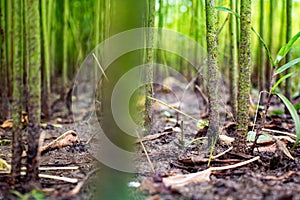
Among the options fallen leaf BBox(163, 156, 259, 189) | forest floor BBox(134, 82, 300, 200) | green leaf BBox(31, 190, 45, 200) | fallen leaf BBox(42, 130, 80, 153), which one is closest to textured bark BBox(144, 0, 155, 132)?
forest floor BBox(134, 82, 300, 200)

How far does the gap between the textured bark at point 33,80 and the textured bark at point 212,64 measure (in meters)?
0.50

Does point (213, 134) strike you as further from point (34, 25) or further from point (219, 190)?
point (34, 25)

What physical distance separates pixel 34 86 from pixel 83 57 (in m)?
2.48

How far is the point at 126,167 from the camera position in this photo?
0.93m

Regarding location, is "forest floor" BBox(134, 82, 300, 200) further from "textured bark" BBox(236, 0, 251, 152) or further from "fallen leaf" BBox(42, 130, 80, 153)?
"fallen leaf" BBox(42, 130, 80, 153)

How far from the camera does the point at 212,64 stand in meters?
1.26

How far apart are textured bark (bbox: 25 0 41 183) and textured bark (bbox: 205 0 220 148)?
0.50m

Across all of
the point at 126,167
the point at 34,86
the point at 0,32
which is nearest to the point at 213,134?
the point at 126,167

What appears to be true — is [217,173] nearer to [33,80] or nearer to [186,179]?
[186,179]

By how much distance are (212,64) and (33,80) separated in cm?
53

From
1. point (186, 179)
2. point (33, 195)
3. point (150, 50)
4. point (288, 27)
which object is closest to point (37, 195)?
point (33, 195)

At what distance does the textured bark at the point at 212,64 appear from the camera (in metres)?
1.24

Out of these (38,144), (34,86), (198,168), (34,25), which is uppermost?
(34,25)

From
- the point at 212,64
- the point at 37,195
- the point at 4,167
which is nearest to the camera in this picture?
the point at 37,195
